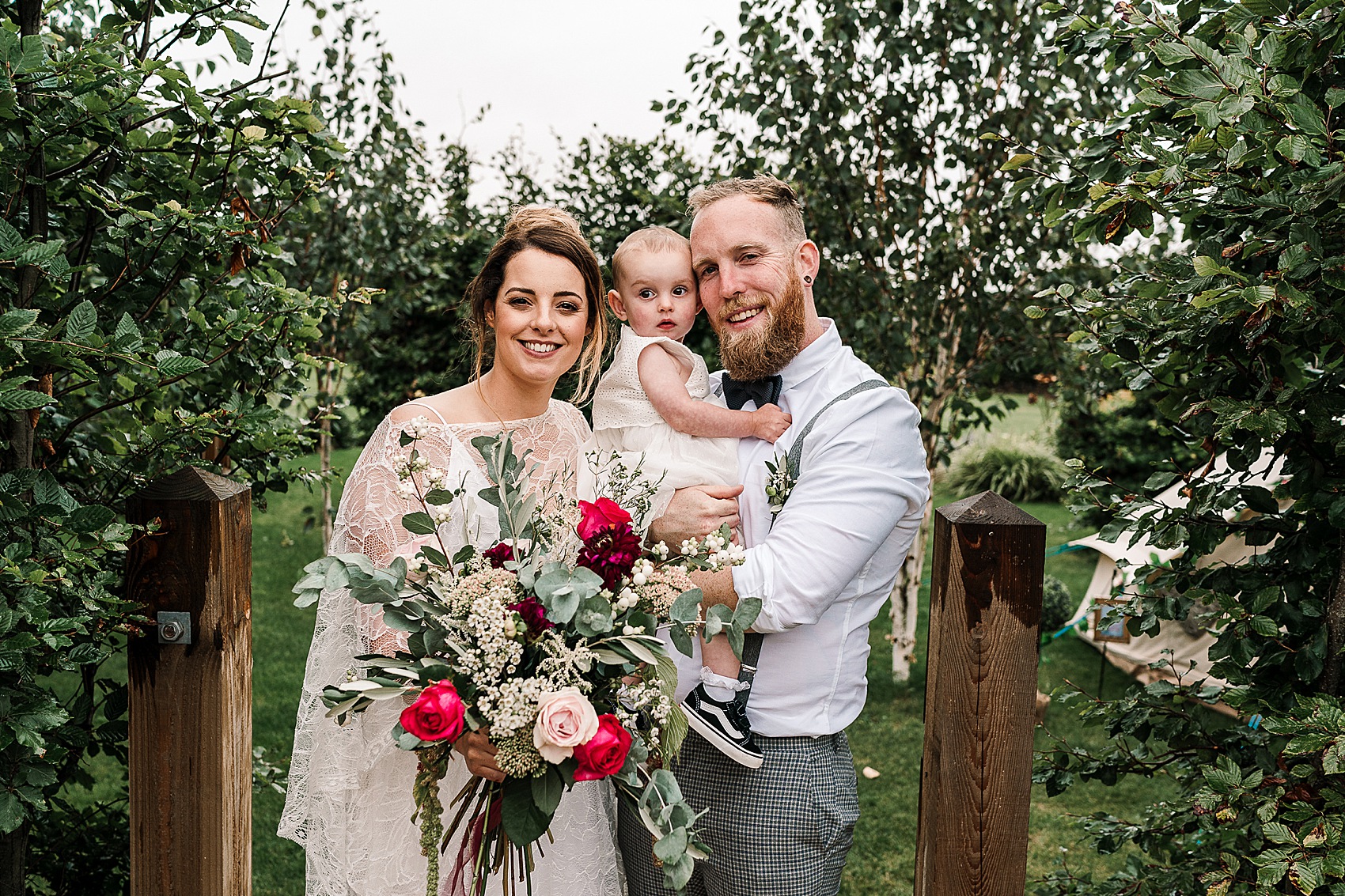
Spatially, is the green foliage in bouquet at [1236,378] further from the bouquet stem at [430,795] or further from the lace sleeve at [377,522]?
the lace sleeve at [377,522]

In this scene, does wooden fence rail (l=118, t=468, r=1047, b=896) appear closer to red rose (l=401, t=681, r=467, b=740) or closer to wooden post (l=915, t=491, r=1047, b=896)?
wooden post (l=915, t=491, r=1047, b=896)

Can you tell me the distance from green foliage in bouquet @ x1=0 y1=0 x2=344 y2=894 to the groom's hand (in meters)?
1.08

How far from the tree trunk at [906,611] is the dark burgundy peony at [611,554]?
15.6 feet

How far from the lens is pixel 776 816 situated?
7.16 ft

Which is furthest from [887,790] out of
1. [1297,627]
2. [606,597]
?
[606,597]

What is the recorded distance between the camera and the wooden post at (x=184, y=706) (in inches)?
72.5

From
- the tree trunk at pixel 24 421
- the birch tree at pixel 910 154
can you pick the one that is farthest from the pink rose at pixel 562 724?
the birch tree at pixel 910 154

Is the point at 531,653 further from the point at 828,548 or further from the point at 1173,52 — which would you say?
the point at 1173,52

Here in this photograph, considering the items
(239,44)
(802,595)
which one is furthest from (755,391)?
(239,44)

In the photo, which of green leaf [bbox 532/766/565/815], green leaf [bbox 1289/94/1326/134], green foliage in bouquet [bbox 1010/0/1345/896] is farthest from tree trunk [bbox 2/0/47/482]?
green leaf [bbox 1289/94/1326/134]

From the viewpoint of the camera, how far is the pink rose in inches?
58.5

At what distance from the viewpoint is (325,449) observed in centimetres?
661

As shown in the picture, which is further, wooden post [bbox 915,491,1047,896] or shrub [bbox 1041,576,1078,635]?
shrub [bbox 1041,576,1078,635]

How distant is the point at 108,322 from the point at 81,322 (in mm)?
577
